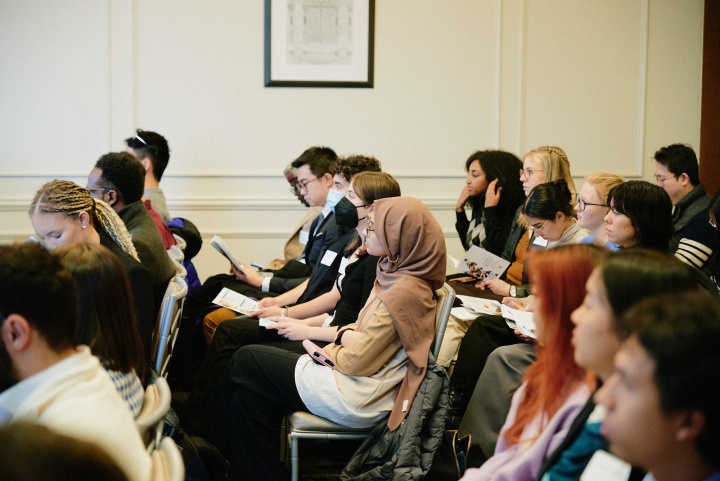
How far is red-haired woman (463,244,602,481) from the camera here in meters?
1.45

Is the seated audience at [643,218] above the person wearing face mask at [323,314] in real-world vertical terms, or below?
above

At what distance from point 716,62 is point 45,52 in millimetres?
5512

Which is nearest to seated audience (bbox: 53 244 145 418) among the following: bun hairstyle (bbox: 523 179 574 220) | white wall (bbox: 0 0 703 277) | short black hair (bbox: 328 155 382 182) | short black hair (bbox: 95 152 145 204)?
short black hair (bbox: 95 152 145 204)

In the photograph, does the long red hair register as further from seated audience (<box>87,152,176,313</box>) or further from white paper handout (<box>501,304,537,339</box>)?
seated audience (<box>87,152,176,313</box>)

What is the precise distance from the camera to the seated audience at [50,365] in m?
1.12

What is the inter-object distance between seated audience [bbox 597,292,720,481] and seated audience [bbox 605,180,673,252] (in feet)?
5.46

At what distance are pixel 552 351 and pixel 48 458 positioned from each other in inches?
44.4

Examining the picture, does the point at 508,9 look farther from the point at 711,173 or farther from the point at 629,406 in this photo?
the point at 629,406

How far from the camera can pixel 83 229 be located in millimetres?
2389

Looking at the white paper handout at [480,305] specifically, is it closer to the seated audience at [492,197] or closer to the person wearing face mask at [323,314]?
the person wearing face mask at [323,314]

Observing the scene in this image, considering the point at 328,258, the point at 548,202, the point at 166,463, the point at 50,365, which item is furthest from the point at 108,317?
the point at 548,202

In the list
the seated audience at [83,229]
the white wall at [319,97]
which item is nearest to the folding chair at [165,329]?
the seated audience at [83,229]

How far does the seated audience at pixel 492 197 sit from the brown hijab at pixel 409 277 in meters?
2.05

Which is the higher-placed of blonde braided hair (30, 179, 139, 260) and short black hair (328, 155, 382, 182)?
short black hair (328, 155, 382, 182)
